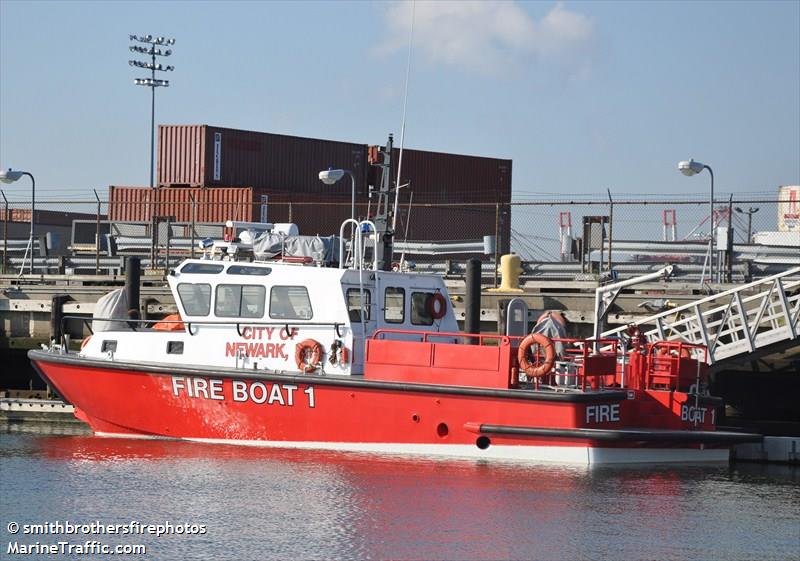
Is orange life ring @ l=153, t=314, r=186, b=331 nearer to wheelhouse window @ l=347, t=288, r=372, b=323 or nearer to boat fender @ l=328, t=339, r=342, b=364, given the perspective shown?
boat fender @ l=328, t=339, r=342, b=364

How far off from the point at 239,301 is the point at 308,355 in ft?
4.03

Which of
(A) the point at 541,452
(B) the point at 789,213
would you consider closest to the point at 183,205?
(B) the point at 789,213

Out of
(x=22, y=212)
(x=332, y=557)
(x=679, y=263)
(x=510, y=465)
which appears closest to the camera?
(x=332, y=557)

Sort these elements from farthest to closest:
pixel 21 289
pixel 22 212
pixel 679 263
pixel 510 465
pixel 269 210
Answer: pixel 22 212, pixel 269 210, pixel 679 263, pixel 21 289, pixel 510 465

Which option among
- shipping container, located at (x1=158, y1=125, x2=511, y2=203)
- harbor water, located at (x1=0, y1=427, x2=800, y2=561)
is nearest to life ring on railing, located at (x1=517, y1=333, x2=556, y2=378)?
harbor water, located at (x1=0, y1=427, x2=800, y2=561)

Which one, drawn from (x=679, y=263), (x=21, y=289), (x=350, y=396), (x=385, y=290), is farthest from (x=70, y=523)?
(x=679, y=263)

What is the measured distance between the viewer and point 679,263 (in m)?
22.9

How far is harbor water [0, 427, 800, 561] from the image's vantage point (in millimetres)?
10359

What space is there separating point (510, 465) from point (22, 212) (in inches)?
1357

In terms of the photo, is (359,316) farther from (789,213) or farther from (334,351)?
(789,213)

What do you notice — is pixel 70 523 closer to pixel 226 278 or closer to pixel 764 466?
pixel 226 278

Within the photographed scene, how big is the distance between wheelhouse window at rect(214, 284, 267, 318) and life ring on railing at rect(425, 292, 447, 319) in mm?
2100

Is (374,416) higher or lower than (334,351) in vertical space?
lower

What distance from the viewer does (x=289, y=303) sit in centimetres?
1469
